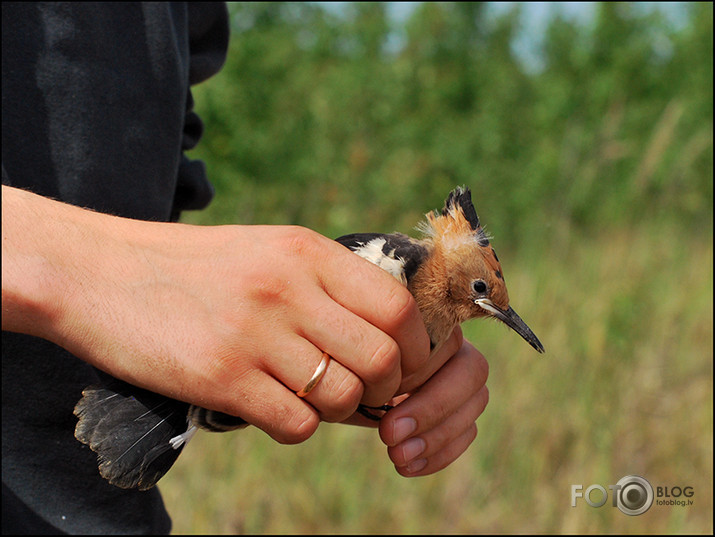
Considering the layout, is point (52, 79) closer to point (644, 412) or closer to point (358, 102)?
point (644, 412)

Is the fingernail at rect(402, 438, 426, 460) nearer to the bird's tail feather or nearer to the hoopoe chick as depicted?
the hoopoe chick

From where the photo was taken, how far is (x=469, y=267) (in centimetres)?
156

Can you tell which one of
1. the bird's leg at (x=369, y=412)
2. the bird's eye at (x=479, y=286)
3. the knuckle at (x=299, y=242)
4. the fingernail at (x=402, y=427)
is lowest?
the bird's leg at (x=369, y=412)

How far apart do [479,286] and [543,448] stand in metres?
2.16

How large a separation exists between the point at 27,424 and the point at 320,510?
6.37 feet

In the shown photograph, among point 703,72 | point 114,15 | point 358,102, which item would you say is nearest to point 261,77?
point 358,102

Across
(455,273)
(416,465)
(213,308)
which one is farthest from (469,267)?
(213,308)

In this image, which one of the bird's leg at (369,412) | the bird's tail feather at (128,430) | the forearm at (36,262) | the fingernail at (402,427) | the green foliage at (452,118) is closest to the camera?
the forearm at (36,262)

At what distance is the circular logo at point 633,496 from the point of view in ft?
9.84

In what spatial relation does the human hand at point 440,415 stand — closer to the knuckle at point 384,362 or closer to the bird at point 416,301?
the bird at point 416,301

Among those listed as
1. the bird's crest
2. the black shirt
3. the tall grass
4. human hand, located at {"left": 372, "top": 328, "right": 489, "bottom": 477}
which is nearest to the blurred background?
the tall grass

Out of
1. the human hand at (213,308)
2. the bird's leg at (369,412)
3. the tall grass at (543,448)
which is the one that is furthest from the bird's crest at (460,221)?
the tall grass at (543,448)

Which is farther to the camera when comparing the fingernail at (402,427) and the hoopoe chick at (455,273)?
the hoopoe chick at (455,273)

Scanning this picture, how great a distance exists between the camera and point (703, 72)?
332 inches
